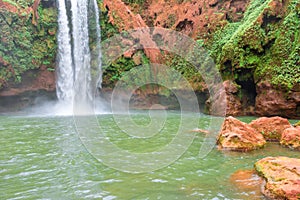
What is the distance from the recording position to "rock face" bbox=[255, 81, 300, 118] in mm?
12758

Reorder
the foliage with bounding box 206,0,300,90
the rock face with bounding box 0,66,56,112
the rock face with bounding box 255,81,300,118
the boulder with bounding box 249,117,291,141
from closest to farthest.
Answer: the boulder with bounding box 249,117,291,141 < the rock face with bounding box 255,81,300,118 < the foliage with bounding box 206,0,300,90 < the rock face with bounding box 0,66,56,112

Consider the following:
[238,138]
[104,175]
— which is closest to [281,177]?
[104,175]

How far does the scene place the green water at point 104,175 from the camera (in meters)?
4.02

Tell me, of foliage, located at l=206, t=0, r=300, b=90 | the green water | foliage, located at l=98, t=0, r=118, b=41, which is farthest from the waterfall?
the green water

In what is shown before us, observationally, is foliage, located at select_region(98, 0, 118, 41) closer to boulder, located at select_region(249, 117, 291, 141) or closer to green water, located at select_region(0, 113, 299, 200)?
green water, located at select_region(0, 113, 299, 200)

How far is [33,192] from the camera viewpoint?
159 inches

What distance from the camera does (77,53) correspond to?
2028 centimetres

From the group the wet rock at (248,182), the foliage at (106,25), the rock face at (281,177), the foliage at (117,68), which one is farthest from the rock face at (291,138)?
the foliage at (106,25)

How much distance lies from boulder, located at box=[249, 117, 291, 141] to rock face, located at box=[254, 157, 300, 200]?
3657mm

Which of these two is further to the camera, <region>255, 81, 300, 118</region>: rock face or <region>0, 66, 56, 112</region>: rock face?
<region>0, 66, 56, 112</region>: rock face

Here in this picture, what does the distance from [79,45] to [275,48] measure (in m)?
13.4

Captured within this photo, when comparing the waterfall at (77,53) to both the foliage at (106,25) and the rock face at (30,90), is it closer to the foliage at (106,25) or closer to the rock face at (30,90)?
the foliage at (106,25)

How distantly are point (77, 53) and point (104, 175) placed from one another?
16757 millimetres

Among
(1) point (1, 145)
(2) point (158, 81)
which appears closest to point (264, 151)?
(1) point (1, 145)
